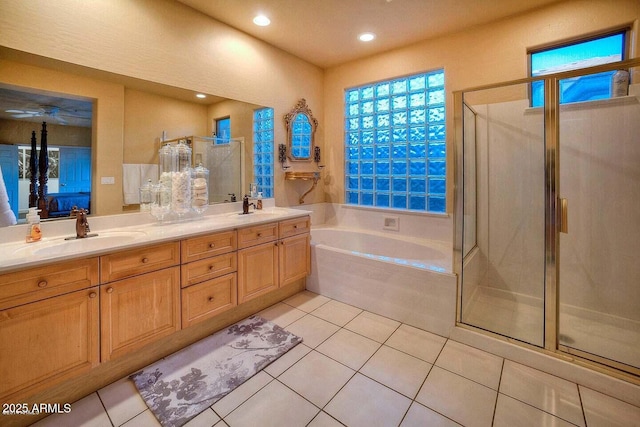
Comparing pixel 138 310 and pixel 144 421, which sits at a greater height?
pixel 138 310

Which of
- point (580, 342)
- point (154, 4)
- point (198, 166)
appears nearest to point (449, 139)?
point (580, 342)

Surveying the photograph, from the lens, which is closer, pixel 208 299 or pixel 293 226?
pixel 208 299

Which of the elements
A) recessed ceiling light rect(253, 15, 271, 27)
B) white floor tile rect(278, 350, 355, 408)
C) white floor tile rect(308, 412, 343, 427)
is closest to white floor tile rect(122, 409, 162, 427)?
white floor tile rect(278, 350, 355, 408)

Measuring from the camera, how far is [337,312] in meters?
2.51

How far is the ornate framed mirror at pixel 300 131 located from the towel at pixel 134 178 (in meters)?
1.60

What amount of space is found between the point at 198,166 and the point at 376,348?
6.71ft

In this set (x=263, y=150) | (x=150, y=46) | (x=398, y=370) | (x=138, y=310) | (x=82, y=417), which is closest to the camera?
(x=82, y=417)

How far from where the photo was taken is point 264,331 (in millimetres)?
2203

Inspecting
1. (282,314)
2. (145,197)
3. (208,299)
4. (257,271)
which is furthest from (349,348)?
(145,197)

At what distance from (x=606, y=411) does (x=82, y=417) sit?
2.65 m

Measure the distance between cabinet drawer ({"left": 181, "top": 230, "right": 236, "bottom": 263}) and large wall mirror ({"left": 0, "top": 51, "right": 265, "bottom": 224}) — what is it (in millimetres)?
613

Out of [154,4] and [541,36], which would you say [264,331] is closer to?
[154,4]

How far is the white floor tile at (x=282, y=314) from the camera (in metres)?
2.37

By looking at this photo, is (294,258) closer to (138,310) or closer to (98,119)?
(138,310)
